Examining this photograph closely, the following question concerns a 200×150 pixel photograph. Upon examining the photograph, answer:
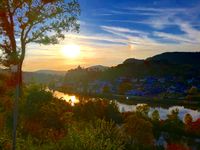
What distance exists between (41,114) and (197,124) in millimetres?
30887

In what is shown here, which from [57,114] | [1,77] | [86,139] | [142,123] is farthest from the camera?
[1,77]

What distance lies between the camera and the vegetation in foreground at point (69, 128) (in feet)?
59.8

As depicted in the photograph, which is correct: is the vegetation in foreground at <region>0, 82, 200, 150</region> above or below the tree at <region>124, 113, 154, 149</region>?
above

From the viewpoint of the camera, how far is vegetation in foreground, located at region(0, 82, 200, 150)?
59.8 feet

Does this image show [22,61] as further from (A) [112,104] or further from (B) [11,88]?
(A) [112,104]

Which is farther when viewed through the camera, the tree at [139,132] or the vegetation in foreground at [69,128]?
the tree at [139,132]

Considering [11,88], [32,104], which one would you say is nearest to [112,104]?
[11,88]

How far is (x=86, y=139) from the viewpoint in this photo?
58.9 feet

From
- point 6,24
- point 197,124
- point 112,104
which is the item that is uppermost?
point 6,24

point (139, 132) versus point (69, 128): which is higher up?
point (69, 128)

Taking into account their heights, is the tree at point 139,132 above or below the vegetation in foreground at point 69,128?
below

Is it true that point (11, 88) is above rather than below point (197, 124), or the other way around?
above

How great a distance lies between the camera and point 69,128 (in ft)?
65.0

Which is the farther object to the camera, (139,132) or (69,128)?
(139,132)
